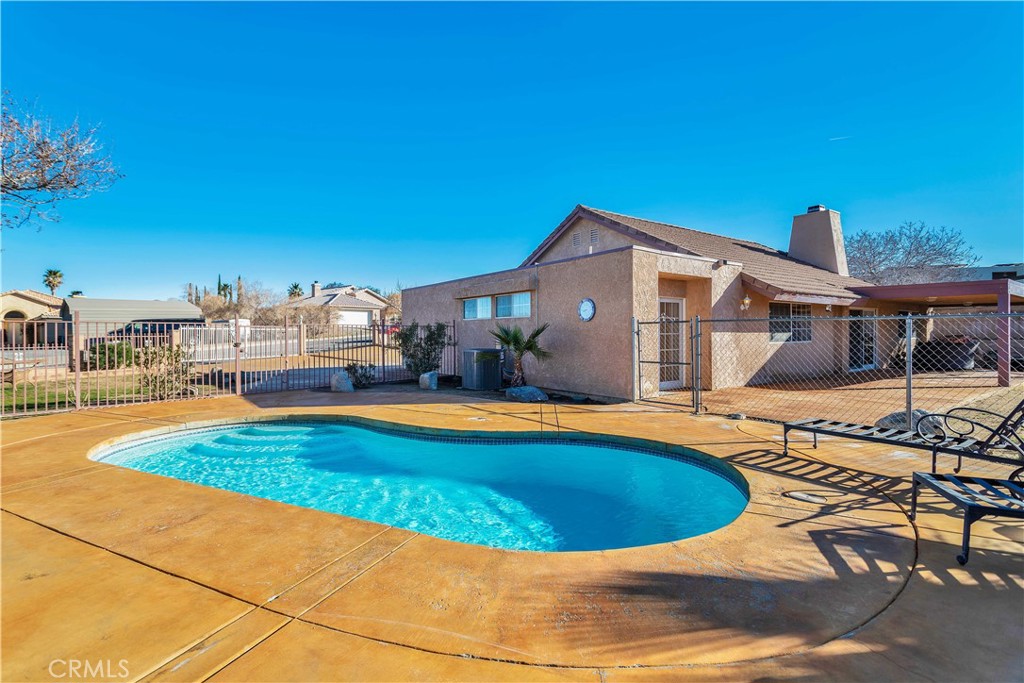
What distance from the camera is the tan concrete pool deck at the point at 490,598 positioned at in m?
2.00

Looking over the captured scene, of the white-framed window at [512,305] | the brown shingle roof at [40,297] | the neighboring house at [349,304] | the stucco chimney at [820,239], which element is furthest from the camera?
the neighboring house at [349,304]

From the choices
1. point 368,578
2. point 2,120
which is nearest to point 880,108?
point 368,578

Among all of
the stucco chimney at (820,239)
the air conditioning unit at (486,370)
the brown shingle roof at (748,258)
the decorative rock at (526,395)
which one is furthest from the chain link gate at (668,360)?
Result: the stucco chimney at (820,239)

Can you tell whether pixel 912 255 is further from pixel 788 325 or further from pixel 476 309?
pixel 476 309

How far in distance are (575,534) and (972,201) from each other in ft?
109

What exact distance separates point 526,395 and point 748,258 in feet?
32.3

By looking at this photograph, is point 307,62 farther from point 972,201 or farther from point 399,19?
point 972,201

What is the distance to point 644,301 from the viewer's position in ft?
33.8

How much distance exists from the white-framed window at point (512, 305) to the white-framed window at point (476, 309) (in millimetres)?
578

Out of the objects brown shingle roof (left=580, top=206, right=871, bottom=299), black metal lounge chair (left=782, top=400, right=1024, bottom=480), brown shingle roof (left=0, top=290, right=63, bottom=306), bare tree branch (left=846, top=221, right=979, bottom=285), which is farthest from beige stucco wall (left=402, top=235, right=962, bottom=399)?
brown shingle roof (left=0, top=290, right=63, bottom=306)

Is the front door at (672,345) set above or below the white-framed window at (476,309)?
below

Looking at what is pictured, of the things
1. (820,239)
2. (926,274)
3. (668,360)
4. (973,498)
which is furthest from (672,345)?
(926,274)

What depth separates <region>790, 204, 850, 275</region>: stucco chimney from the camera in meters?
19.8

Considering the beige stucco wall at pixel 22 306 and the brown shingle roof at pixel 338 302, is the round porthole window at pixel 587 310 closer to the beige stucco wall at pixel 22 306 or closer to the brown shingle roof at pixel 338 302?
the brown shingle roof at pixel 338 302
